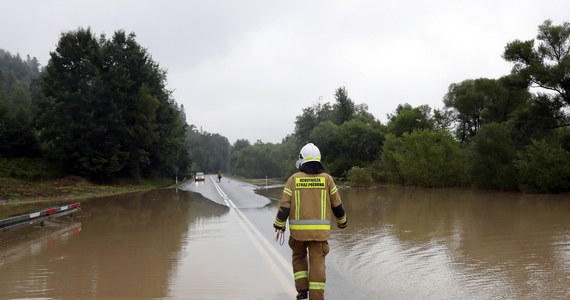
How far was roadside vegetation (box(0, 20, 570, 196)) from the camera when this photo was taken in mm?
31125

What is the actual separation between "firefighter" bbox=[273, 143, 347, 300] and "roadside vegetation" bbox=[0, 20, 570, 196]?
82.9 ft

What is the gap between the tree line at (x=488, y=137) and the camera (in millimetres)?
29906

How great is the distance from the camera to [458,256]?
8.62 metres

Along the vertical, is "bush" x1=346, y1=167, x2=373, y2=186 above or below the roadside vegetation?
below

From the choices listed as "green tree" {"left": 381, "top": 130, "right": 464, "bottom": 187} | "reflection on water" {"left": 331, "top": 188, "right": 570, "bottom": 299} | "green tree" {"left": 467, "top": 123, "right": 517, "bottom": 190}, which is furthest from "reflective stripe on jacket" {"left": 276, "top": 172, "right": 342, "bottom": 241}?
"green tree" {"left": 381, "top": 130, "right": 464, "bottom": 187}

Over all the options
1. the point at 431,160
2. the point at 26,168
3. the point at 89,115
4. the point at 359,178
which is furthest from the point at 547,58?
the point at 26,168

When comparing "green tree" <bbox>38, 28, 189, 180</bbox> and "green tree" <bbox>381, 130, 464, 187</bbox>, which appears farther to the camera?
"green tree" <bbox>38, 28, 189, 180</bbox>

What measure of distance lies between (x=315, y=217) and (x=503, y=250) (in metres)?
5.48

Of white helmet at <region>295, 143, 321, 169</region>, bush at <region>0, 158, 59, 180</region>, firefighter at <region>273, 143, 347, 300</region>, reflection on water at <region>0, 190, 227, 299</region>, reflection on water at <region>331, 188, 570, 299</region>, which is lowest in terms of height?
reflection on water at <region>331, 188, 570, 299</region>

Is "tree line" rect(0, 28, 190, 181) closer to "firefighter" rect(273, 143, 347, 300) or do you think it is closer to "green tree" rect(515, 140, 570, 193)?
"green tree" rect(515, 140, 570, 193)

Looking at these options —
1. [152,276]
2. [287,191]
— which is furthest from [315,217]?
[152,276]

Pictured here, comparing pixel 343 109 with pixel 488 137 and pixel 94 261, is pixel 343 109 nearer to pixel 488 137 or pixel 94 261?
pixel 488 137

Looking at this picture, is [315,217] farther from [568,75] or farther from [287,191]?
[568,75]

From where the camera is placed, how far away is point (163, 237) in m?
11.7
